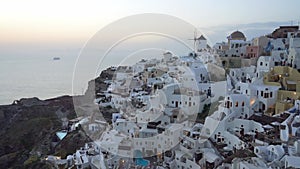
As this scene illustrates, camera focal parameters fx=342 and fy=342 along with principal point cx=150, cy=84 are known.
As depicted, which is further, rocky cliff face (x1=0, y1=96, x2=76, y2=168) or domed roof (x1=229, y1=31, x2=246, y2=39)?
domed roof (x1=229, y1=31, x2=246, y2=39)

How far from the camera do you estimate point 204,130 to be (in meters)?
11.0

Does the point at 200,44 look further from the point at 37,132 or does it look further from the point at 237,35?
the point at 37,132

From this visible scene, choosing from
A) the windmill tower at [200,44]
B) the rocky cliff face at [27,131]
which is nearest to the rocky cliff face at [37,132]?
the rocky cliff face at [27,131]

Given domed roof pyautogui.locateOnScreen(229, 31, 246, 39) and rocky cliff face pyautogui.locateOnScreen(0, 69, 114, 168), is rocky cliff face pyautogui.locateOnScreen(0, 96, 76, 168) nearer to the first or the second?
rocky cliff face pyautogui.locateOnScreen(0, 69, 114, 168)

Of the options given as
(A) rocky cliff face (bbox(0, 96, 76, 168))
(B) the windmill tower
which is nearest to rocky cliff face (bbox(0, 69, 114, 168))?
(A) rocky cliff face (bbox(0, 96, 76, 168))

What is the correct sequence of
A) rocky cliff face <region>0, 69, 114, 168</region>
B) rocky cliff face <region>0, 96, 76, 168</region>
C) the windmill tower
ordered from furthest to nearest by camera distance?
the windmill tower → rocky cliff face <region>0, 96, 76, 168</region> → rocky cliff face <region>0, 69, 114, 168</region>

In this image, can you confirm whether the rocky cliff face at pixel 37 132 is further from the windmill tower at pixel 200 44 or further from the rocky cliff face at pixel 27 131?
the windmill tower at pixel 200 44

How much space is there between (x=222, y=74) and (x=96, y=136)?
6191 millimetres

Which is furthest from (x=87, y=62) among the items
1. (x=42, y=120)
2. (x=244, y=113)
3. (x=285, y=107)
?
(x=42, y=120)

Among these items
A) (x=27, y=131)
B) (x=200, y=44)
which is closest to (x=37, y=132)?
(x=27, y=131)

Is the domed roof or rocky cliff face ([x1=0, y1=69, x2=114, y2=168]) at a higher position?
the domed roof

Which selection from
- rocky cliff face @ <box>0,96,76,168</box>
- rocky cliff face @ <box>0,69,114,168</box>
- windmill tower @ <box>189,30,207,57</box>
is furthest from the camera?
windmill tower @ <box>189,30,207,57</box>

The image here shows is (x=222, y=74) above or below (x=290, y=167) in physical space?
above

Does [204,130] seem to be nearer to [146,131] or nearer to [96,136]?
[146,131]
